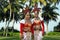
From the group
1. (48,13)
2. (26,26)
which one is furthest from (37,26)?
(48,13)

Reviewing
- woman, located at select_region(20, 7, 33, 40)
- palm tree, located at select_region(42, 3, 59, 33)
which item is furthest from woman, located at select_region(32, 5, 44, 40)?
palm tree, located at select_region(42, 3, 59, 33)

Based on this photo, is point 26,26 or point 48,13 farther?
point 48,13

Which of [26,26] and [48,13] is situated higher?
[48,13]

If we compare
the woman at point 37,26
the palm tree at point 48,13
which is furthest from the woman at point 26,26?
the palm tree at point 48,13

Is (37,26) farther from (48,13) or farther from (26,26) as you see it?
(48,13)

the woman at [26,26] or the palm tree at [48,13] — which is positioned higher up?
the palm tree at [48,13]

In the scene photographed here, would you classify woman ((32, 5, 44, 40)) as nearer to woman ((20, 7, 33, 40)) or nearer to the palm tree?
woman ((20, 7, 33, 40))

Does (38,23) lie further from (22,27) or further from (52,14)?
(52,14)

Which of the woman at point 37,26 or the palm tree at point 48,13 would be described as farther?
the palm tree at point 48,13

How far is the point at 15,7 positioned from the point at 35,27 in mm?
48049

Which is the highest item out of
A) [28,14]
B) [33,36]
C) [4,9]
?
[4,9]

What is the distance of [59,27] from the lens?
2847 inches

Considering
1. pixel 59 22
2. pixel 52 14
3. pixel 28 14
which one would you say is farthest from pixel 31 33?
pixel 59 22

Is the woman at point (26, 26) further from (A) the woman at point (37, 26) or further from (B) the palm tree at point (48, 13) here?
(B) the palm tree at point (48, 13)
